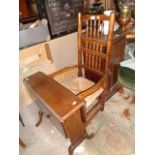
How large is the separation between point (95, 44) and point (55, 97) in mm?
631

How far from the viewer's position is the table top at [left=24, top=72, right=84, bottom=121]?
97 centimetres

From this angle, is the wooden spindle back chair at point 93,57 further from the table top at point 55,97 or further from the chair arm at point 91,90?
the table top at point 55,97

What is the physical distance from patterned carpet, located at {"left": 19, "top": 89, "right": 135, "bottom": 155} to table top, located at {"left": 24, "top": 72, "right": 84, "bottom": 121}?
632 mm

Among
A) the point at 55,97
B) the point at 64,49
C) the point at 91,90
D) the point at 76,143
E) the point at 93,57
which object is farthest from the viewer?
the point at 64,49

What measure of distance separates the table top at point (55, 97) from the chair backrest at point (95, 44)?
461 mm

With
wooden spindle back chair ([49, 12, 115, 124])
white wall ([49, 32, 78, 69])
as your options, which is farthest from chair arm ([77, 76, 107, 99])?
white wall ([49, 32, 78, 69])

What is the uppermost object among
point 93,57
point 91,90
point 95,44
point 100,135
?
point 95,44

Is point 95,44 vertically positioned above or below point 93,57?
above

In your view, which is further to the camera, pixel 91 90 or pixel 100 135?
pixel 100 135

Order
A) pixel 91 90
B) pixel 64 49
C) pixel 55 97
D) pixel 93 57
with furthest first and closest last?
pixel 64 49, pixel 93 57, pixel 91 90, pixel 55 97

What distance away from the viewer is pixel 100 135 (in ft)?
5.00

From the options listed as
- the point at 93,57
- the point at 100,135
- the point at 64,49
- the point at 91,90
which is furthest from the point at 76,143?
the point at 64,49

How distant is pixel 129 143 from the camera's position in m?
1.41

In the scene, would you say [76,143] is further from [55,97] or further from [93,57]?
[93,57]
